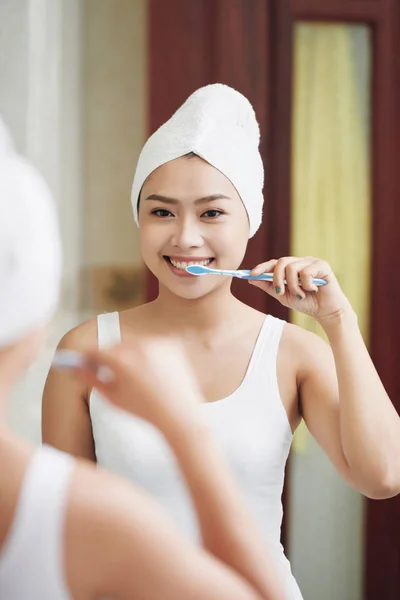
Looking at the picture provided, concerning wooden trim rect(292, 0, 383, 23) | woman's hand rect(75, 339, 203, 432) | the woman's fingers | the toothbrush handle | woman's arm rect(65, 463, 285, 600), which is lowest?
woman's arm rect(65, 463, 285, 600)

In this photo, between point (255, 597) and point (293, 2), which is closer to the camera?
point (255, 597)

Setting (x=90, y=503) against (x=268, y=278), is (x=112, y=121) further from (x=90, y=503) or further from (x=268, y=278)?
(x=90, y=503)

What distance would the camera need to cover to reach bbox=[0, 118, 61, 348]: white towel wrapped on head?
1.44 ft

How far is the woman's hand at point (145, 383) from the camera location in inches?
18.4

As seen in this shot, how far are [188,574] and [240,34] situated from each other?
0.93m

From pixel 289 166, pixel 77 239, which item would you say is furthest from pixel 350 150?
pixel 77 239

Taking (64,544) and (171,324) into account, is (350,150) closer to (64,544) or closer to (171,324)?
(171,324)

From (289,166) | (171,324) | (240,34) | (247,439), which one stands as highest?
(240,34)

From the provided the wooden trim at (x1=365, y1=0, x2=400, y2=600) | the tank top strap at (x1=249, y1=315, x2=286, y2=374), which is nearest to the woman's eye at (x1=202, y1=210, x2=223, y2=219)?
the tank top strap at (x1=249, y1=315, x2=286, y2=374)

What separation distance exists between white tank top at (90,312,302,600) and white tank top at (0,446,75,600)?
0.31 m

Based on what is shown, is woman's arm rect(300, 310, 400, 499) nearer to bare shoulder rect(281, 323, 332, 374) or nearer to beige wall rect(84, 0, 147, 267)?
bare shoulder rect(281, 323, 332, 374)

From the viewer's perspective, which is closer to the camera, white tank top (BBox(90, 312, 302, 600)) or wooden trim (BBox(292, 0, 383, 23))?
white tank top (BBox(90, 312, 302, 600))

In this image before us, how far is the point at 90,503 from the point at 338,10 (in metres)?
1.02

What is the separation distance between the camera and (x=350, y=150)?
1229 millimetres
